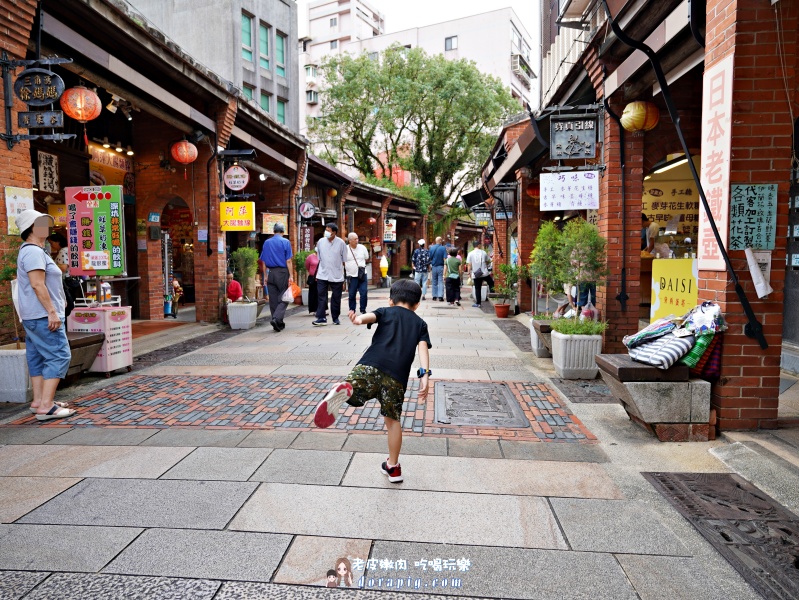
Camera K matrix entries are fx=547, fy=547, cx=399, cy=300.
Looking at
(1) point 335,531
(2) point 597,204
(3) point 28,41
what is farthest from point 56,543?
(2) point 597,204

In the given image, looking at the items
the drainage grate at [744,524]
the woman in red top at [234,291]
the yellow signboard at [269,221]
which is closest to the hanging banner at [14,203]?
the woman in red top at [234,291]

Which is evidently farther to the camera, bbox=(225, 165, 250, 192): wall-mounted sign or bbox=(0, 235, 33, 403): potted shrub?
bbox=(225, 165, 250, 192): wall-mounted sign

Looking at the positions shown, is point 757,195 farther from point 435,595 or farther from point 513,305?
point 513,305

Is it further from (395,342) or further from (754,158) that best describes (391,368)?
(754,158)

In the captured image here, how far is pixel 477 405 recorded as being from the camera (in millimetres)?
5195

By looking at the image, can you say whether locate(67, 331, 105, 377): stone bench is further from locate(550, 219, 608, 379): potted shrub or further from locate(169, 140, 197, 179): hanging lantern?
locate(550, 219, 608, 379): potted shrub

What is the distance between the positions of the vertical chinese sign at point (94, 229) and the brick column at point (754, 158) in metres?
6.25

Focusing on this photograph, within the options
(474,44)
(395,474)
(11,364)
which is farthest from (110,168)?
(474,44)

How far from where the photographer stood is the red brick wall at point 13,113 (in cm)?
529

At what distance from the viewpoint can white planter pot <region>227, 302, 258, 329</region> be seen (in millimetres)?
10312

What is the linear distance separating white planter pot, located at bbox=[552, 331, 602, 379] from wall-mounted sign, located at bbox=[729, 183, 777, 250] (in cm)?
228

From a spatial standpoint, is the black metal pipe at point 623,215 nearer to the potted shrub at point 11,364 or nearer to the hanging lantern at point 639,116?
the hanging lantern at point 639,116

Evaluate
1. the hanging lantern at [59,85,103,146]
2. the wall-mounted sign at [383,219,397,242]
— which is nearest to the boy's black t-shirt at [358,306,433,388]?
the hanging lantern at [59,85,103,146]

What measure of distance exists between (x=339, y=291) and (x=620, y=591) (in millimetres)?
8638
